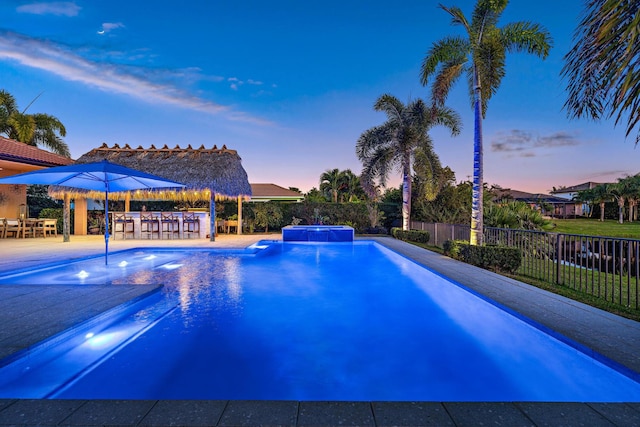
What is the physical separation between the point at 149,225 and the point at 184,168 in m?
3.14

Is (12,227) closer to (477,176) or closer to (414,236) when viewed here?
(414,236)

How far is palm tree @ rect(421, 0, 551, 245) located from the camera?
8.71 m

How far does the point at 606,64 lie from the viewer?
369 centimetres

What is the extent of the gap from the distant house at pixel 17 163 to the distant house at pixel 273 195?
1990cm

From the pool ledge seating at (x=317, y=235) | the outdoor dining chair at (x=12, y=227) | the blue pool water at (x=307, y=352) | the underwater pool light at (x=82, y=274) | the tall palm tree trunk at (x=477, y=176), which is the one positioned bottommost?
the blue pool water at (x=307, y=352)

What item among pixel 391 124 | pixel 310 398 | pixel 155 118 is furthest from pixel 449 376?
pixel 155 118

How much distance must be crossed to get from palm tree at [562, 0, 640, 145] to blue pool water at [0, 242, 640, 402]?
→ 8.58 ft

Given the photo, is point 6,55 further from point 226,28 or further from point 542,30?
point 542,30

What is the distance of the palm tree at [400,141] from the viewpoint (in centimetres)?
1591

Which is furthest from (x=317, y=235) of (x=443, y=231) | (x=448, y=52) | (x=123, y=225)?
(x=123, y=225)

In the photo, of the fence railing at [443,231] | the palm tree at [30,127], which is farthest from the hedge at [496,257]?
the palm tree at [30,127]

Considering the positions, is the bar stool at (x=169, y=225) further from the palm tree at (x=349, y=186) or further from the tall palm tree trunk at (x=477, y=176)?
the palm tree at (x=349, y=186)

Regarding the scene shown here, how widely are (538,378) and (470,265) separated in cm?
500

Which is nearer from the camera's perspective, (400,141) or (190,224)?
(190,224)
